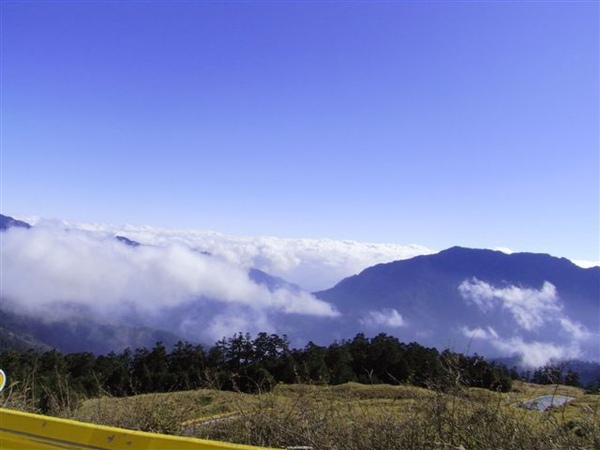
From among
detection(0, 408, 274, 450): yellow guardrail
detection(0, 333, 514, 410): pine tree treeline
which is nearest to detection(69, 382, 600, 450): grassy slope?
detection(0, 408, 274, 450): yellow guardrail

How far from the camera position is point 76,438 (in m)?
3.54

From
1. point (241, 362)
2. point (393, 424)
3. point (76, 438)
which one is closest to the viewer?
point (76, 438)

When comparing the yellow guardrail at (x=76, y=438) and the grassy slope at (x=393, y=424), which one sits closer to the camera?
the yellow guardrail at (x=76, y=438)

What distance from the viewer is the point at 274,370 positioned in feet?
112

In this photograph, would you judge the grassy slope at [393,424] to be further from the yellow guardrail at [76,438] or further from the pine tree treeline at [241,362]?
the pine tree treeline at [241,362]

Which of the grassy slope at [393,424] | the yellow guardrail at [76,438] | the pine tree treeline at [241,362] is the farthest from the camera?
the pine tree treeline at [241,362]

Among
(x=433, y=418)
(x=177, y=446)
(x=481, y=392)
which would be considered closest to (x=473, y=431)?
(x=433, y=418)

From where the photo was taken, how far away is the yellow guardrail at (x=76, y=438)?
3246 millimetres

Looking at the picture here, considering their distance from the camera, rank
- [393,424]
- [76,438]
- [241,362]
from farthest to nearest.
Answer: [241,362] < [393,424] < [76,438]

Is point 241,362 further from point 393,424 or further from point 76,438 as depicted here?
point 76,438

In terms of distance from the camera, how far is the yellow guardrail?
10.6 feet

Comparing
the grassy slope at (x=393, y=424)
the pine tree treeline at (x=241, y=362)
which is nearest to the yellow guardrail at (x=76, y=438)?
the grassy slope at (x=393, y=424)

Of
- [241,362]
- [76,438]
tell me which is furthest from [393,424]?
[241,362]

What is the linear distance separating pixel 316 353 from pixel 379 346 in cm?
447
